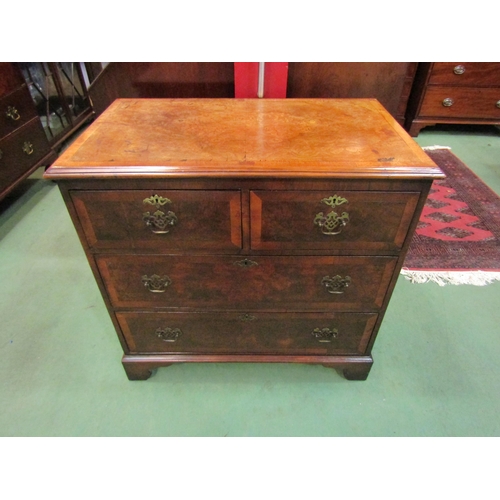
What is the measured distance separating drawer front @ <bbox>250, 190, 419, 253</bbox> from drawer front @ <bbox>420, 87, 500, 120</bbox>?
271 cm

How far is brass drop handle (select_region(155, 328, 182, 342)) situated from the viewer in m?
1.20

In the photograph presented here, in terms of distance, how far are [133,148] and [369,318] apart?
91cm

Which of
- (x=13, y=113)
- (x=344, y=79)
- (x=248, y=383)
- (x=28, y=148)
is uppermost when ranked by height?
(x=344, y=79)

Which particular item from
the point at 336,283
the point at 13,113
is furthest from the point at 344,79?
the point at 13,113

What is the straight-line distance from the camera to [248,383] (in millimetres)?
1328

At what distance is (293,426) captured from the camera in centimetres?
120

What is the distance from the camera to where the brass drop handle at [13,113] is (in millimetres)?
1994

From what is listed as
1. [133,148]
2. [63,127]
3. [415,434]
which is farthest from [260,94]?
[63,127]

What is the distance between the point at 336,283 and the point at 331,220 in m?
0.24

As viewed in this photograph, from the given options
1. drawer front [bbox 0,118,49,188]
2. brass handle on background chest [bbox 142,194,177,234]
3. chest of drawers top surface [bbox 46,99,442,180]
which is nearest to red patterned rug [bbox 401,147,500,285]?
chest of drawers top surface [bbox 46,99,442,180]

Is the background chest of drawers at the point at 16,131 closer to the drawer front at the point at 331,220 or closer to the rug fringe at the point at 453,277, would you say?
the drawer front at the point at 331,220

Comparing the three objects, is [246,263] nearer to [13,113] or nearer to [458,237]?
[458,237]

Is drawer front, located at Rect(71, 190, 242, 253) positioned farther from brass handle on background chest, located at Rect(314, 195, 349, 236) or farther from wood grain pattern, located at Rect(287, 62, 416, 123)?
wood grain pattern, located at Rect(287, 62, 416, 123)

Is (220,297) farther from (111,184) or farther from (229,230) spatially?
(111,184)
